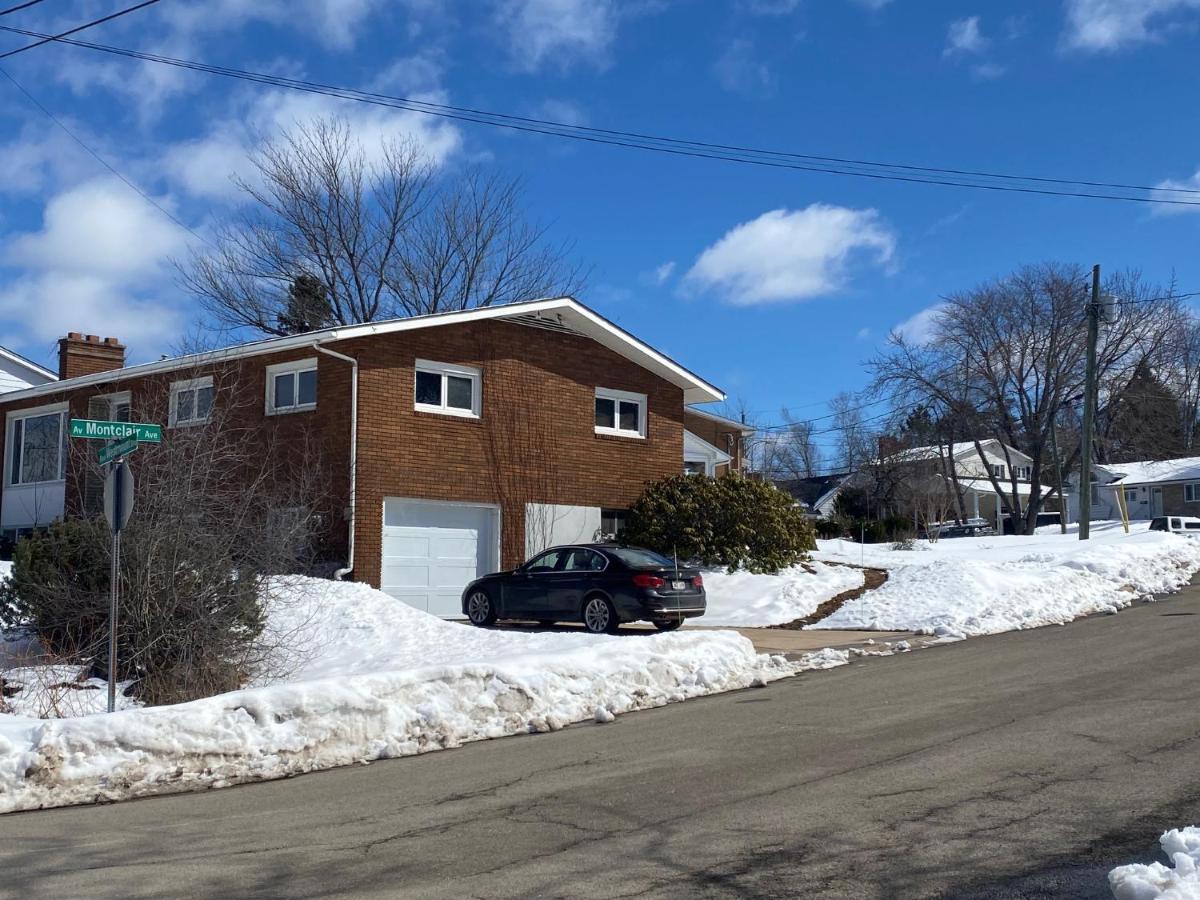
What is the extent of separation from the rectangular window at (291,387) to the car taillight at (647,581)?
25.0ft

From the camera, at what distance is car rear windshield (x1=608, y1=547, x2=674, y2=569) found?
18781mm

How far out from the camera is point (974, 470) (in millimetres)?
76875

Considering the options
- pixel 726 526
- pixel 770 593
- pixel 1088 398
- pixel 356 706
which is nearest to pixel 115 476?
pixel 356 706

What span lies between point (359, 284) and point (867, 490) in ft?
115

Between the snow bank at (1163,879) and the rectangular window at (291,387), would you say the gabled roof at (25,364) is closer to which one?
the rectangular window at (291,387)

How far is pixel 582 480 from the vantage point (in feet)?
85.6

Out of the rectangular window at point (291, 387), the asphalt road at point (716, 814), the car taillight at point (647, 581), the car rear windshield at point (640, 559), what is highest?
the rectangular window at point (291, 387)

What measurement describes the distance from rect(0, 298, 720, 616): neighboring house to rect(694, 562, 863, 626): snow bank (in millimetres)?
4180

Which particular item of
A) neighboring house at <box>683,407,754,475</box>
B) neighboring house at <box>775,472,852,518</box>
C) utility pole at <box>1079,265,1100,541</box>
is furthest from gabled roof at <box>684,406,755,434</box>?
neighboring house at <box>775,472,852,518</box>

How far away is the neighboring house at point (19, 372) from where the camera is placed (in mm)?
37938

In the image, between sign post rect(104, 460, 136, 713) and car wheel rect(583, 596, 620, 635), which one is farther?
car wheel rect(583, 596, 620, 635)

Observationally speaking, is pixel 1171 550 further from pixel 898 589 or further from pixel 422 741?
pixel 422 741

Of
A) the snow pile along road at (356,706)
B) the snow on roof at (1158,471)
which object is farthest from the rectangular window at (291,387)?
the snow on roof at (1158,471)

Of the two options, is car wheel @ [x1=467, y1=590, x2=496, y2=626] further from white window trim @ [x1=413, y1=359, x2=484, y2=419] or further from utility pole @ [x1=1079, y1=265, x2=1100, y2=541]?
utility pole @ [x1=1079, y1=265, x2=1100, y2=541]
